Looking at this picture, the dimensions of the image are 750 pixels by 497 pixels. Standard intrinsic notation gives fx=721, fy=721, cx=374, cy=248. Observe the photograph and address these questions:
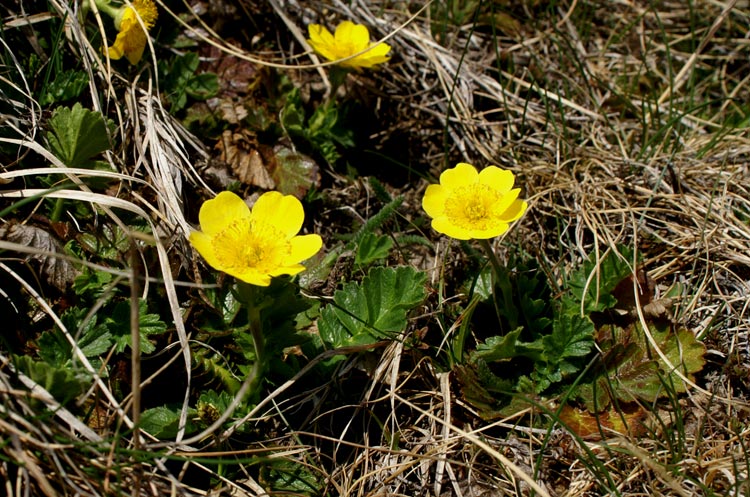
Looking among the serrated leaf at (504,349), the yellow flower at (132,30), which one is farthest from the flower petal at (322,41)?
the serrated leaf at (504,349)

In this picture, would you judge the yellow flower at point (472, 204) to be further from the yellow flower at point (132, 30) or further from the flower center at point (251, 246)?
the yellow flower at point (132, 30)

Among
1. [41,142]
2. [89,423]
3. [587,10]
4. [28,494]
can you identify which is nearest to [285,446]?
[89,423]

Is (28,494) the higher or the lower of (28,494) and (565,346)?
the higher

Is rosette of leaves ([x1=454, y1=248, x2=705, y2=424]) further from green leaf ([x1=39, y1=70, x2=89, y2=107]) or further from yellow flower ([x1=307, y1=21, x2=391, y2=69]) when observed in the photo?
green leaf ([x1=39, y1=70, x2=89, y2=107])


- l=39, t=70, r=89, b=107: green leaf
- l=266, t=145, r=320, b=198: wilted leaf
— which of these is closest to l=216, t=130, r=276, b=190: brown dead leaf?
l=266, t=145, r=320, b=198: wilted leaf

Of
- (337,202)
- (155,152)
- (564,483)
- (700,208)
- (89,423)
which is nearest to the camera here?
(89,423)

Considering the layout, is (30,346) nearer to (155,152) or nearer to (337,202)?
(155,152)
